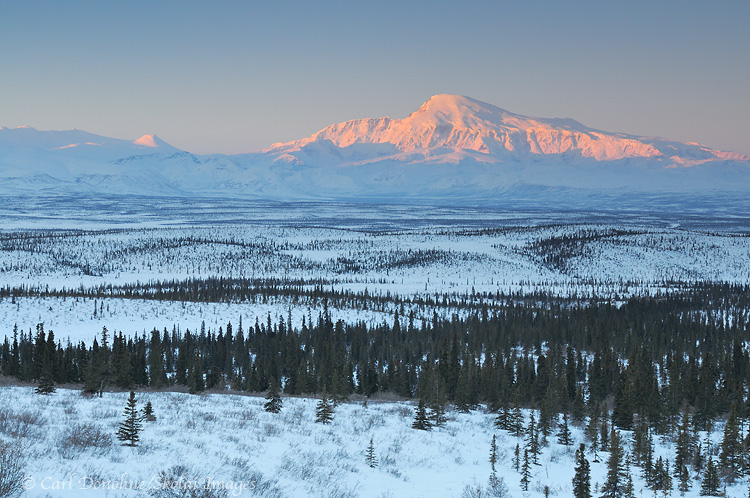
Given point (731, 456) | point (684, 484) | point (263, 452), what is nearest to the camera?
point (263, 452)

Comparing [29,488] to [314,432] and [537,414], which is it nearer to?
[314,432]

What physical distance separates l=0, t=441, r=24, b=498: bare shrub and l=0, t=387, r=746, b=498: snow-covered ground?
0.30 meters

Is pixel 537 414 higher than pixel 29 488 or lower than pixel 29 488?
lower

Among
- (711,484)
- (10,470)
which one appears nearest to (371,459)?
(10,470)

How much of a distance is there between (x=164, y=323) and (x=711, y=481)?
79824 mm

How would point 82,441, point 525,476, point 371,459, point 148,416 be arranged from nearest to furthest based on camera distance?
point 82,441 → point 525,476 → point 371,459 → point 148,416

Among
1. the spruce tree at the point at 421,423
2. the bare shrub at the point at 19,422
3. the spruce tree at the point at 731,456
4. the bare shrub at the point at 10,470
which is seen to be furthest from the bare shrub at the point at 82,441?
the spruce tree at the point at 731,456

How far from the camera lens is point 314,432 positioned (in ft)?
95.1

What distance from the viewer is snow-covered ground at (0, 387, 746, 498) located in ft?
61.7

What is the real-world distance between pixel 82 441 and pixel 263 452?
617 cm

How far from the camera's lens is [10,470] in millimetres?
16438

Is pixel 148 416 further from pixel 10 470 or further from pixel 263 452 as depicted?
pixel 10 470

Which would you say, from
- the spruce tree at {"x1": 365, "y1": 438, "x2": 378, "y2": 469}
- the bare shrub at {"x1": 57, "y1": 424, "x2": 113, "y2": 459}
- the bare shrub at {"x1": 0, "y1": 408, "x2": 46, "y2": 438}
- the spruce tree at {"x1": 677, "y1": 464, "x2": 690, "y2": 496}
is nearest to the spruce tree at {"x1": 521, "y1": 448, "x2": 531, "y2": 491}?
the spruce tree at {"x1": 365, "y1": 438, "x2": 378, "y2": 469}

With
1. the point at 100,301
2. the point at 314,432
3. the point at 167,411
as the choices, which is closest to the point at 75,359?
the point at 167,411
